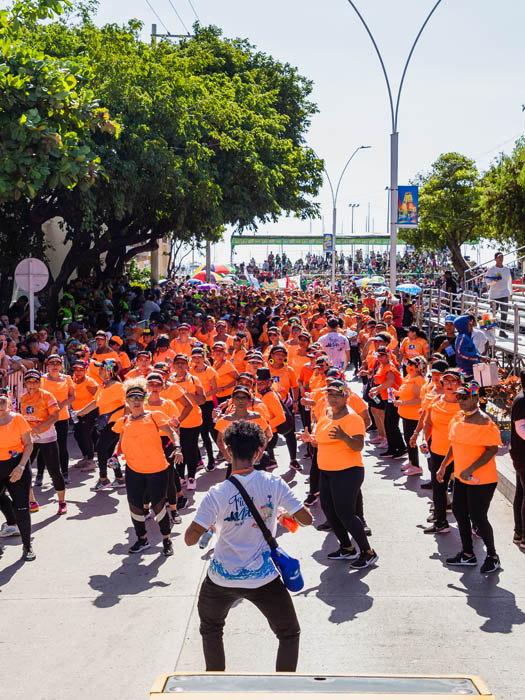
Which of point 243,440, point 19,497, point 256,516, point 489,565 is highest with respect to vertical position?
point 243,440

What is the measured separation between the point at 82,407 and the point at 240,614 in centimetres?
542

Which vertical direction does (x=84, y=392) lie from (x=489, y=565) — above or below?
above

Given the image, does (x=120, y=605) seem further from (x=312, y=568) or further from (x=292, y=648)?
(x=292, y=648)

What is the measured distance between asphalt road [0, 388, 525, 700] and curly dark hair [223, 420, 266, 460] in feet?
5.31

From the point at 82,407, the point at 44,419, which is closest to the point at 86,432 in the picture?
the point at 82,407

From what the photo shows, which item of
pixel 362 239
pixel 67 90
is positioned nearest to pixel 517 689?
pixel 67 90

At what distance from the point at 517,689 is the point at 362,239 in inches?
3572

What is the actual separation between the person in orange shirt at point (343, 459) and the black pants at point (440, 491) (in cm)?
126

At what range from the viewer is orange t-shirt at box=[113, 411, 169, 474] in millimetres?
7785

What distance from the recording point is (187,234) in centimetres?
2770

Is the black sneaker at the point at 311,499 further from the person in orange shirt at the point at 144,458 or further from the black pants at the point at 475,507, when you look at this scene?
the black pants at the point at 475,507

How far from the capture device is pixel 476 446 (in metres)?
7.19

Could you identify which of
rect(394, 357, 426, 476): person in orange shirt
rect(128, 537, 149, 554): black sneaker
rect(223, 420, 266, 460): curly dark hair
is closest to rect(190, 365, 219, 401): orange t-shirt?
rect(394, 357, 426, 476): person in orange shirt

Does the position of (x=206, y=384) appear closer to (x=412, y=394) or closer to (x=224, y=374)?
(x=224, y=374)
